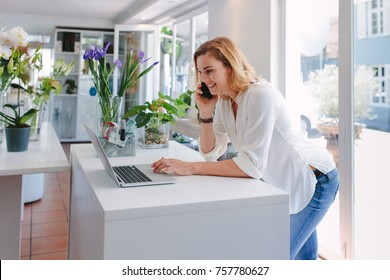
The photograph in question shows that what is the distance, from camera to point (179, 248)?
964 mm

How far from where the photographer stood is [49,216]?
3104mm

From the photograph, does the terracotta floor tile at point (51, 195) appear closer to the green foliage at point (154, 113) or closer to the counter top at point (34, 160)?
the counter top at point (34, 160)

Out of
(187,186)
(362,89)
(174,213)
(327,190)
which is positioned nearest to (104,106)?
(187,186)

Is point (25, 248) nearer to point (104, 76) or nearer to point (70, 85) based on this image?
point (104, 76)

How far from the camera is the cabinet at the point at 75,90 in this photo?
705 centimetres

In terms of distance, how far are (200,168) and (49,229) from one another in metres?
2.06

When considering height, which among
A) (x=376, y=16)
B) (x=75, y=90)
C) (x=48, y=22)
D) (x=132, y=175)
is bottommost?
(x=132, y=175)

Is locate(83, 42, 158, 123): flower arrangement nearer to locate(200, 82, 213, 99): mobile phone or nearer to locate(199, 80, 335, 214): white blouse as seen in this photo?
locate(200, 82, 213, 99): mobile phone

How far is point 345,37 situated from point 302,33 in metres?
0.60

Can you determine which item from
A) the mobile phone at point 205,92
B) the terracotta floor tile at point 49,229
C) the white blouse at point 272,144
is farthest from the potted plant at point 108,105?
the terracotta floor tile at point 49,229

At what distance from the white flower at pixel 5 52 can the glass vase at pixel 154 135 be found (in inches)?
28.2

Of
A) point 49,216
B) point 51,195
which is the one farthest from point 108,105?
point 51,195

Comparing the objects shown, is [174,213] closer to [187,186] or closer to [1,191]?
[187,186]

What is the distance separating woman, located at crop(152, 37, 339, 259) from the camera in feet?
4.11
